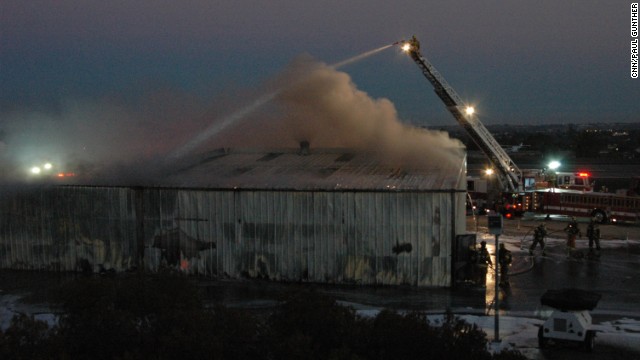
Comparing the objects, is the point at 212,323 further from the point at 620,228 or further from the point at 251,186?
the point at 620,228

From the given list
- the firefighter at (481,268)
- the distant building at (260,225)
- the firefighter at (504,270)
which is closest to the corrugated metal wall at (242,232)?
the distant building at (260,225)

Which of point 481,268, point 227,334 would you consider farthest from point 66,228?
point 227,334

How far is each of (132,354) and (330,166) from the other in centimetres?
1323

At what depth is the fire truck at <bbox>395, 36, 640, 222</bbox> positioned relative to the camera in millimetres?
26469

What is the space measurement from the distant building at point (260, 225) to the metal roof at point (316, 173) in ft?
0.19

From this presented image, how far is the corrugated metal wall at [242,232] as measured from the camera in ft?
53.6

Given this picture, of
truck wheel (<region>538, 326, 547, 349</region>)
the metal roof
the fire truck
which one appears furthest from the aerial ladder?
truck wheel (<region>538, 326, 547, 349</region>)

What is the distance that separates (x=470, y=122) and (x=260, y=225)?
44.1 ft

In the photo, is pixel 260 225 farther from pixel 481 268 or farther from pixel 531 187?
pixel 531 187

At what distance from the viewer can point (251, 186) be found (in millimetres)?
17516

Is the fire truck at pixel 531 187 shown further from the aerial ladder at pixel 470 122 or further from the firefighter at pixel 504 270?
the firefighter at pixel 504 270

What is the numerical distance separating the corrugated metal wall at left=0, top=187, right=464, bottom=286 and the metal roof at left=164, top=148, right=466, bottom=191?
0.35 meters

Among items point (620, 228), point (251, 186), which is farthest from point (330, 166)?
point (620, 228)

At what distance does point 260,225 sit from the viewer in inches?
682
